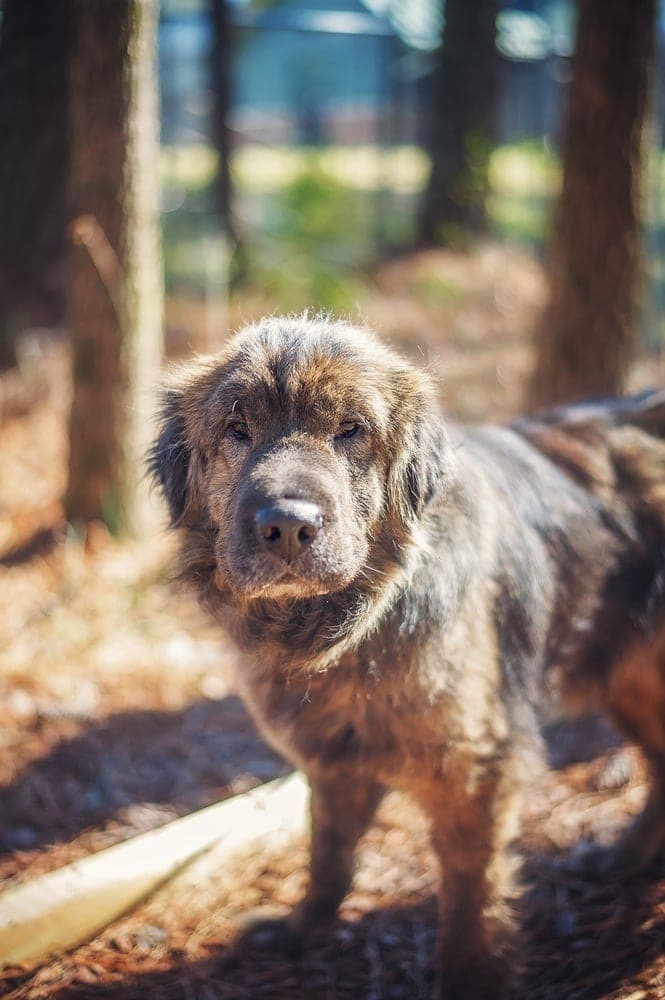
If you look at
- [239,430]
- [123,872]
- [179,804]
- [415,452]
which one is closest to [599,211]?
[415,452]

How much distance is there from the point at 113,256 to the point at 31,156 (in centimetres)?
364

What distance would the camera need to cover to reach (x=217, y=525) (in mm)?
3354

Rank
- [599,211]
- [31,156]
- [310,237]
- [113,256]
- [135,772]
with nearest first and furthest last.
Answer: [135,772] → [599,211] → [113,256] → [31,156] → [310,237]

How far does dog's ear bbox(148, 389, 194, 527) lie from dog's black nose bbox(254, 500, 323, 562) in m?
0.74

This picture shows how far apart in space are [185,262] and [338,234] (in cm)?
204

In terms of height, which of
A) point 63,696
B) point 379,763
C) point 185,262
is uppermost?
point 185,262

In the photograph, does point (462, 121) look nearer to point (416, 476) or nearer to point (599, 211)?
point (599, 211)

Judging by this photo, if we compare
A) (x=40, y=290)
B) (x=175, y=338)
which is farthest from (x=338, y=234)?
(x=40, y=290)

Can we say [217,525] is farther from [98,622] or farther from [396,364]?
[98,622]

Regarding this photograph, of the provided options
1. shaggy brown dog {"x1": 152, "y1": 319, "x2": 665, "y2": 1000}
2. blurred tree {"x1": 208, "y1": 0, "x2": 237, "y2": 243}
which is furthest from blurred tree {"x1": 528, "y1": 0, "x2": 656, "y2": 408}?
blurred tree {"x1": 208, "y1": 0, "x2": 237, "y2": 243}

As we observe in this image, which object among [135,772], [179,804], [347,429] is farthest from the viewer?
[135,772]

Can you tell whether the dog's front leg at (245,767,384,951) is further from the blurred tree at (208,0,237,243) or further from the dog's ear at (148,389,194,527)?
the blurred tree at (208,0,237,243)

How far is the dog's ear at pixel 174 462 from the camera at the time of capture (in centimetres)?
353

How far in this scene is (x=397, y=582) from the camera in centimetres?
326
